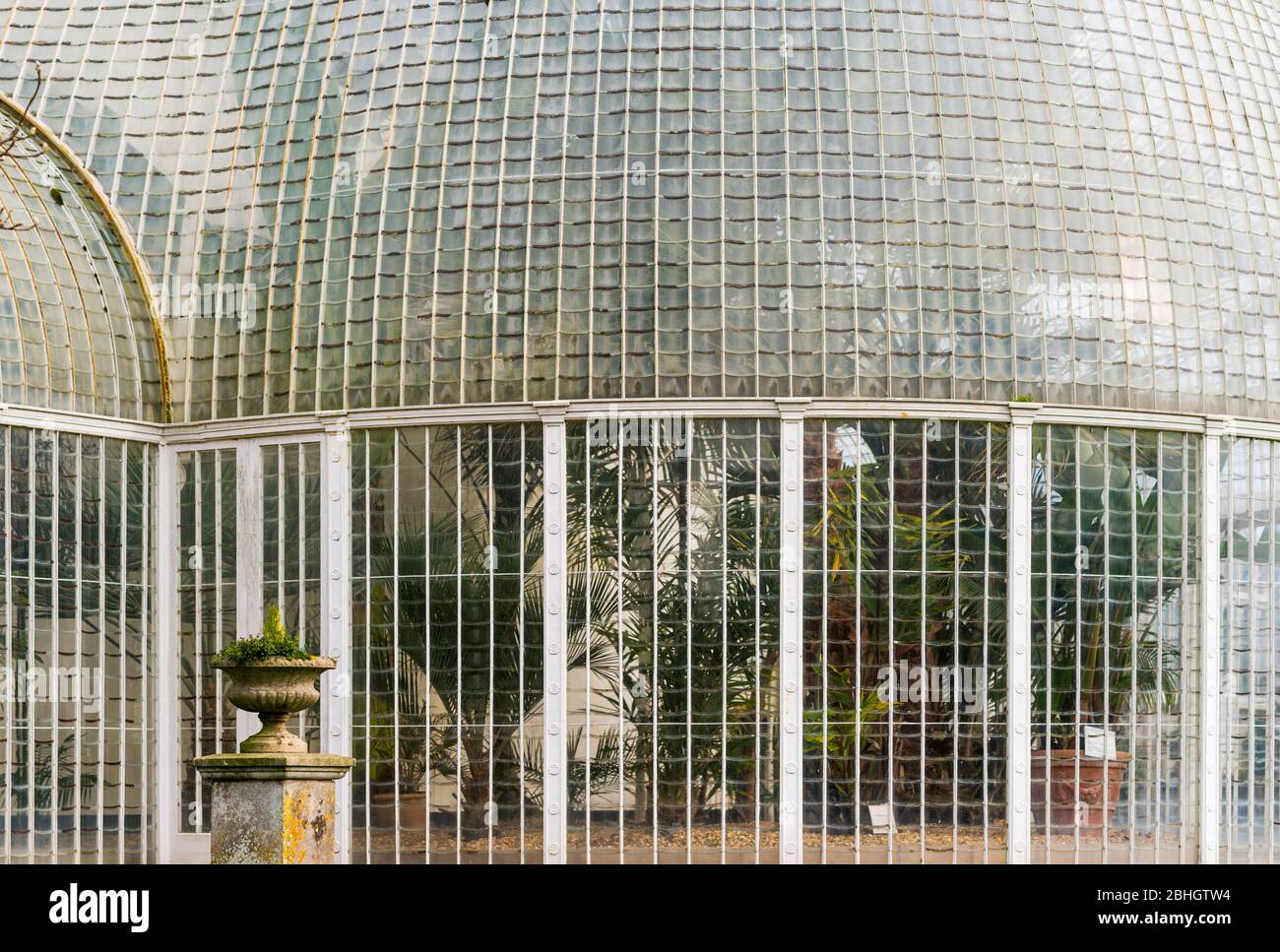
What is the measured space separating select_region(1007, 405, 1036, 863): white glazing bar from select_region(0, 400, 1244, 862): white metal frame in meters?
0.01

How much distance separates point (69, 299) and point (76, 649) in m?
5.22

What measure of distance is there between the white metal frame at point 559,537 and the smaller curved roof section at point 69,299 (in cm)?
45

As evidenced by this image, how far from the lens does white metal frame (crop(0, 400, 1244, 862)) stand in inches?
1051

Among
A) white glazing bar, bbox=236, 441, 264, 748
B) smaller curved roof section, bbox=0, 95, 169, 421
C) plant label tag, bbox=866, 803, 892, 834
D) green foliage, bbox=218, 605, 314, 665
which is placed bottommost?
plant label tag, bbox=866, 803, 892, 834

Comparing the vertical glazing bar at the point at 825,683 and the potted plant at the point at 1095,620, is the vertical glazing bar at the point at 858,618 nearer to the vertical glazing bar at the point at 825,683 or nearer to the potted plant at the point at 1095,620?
the vertical glazing bar at the point at 825,683

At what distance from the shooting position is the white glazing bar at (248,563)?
1107 inches

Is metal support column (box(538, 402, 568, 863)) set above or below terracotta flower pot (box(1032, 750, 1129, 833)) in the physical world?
above

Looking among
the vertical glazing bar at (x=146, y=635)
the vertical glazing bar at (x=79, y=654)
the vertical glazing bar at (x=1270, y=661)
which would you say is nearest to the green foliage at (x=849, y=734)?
the vertical glazing bar at (x=1270, y=661)

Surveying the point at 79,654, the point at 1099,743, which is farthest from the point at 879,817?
the point at 79,654

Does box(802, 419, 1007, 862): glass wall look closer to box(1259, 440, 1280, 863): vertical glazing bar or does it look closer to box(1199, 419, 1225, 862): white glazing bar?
box(1199, 419, 1225, 862): white glazing bar

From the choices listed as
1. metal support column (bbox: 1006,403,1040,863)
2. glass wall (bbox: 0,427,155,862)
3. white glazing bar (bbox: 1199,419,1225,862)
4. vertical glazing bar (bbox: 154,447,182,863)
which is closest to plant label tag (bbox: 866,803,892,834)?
metal support column (bbox: 1006,403,1040,863)

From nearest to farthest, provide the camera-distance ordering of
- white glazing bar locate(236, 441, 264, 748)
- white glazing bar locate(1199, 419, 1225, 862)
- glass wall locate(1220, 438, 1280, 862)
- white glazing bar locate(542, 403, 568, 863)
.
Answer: white glazing bar locate(542, 403, 568, 863) < white glazing bar locate(1199, 419, 1225, 862) < glass wall locate(1220, 438, 1280, 862) < white glazing bar locate(236, 441, 264, 748)

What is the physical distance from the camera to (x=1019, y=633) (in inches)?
1058

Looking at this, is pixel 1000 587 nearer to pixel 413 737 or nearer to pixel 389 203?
pixel 413 737
